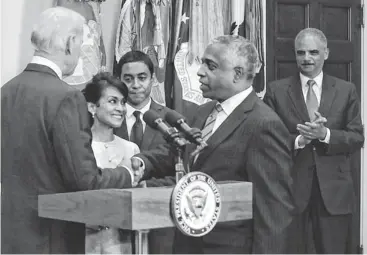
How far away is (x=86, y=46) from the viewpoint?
15.0 feet

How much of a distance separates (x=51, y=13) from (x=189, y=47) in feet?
7.52

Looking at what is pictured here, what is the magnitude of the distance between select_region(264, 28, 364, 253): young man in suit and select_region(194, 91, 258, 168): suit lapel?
160cm

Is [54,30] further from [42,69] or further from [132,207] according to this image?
[132,207]

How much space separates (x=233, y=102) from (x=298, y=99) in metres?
1.77

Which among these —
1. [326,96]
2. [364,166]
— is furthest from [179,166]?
[364,166]

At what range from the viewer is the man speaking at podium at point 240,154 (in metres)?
2.78

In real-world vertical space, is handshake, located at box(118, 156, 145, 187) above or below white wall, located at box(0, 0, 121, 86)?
below

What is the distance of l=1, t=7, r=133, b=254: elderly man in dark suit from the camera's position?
2.55m

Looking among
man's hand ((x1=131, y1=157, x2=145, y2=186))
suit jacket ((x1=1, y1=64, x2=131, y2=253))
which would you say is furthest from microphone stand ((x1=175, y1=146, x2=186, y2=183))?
man's hand ((x1=131, y1=157, x2=145, y2=186))

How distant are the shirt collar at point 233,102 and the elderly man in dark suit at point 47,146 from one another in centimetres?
61

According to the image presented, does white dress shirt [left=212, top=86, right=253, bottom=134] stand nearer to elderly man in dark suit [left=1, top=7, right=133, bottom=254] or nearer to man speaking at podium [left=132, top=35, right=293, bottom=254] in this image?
man speaking at podium [left=132, top=35, right=293, bottom=254]

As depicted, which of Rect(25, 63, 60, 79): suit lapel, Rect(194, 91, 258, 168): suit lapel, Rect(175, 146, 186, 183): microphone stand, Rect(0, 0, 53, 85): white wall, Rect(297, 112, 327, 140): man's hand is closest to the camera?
Rect(175, 146, 186, 183): microphone stand

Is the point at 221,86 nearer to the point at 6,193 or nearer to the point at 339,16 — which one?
the point at 6,193

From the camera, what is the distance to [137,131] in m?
3.93
